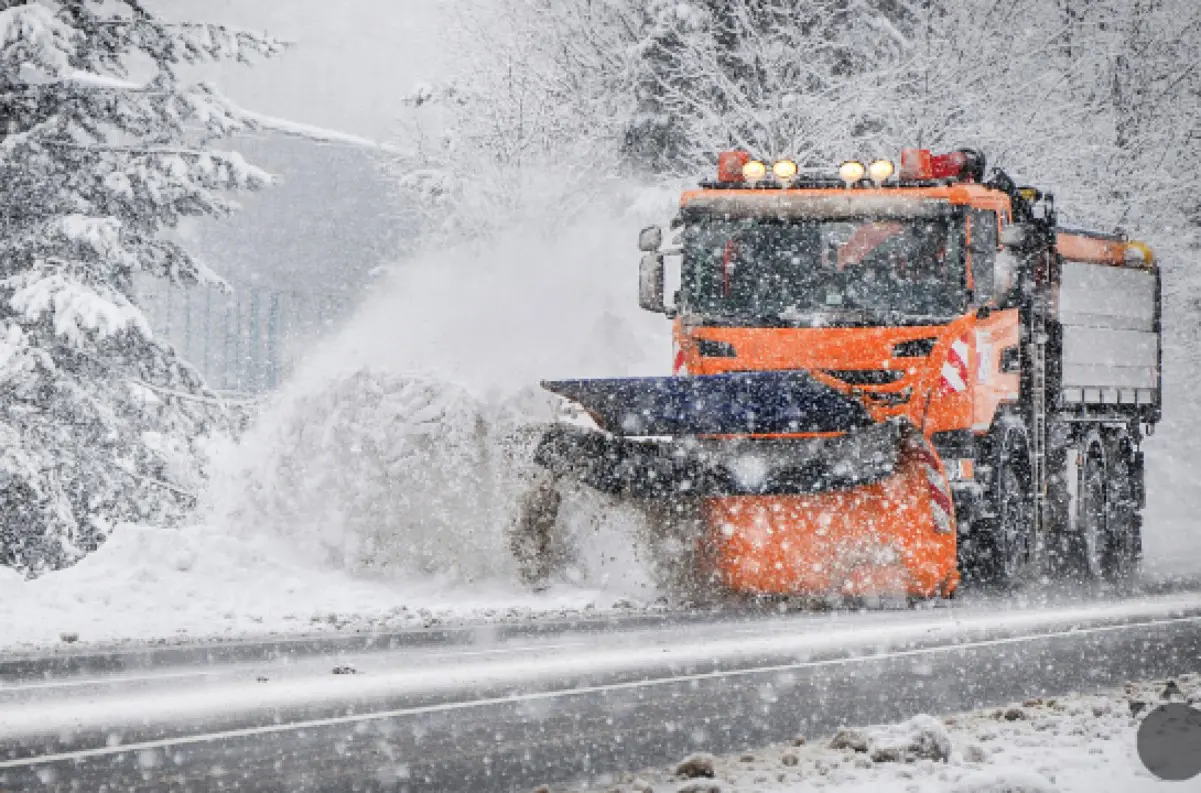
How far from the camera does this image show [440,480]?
1216 cm

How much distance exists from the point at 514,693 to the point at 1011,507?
20.5ft

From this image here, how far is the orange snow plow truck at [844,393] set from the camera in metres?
10.4

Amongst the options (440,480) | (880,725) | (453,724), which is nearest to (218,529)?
(440,480)

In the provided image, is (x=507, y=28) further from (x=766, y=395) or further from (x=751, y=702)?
(x=751, y=702)

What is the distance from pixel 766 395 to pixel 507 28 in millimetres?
17545

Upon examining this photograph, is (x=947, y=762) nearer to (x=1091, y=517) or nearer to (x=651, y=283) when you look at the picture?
(x=651, y=283)

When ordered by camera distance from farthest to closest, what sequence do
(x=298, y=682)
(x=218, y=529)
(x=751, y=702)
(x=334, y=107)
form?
(x=334, y=107) → (x=218, y=529) → (x=298, y=682) → (x=751, y=702)

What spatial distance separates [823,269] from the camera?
11352 millimetres

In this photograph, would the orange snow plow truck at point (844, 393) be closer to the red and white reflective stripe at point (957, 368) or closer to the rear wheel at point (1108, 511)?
the red and white reflective stripe at point (957, 368)

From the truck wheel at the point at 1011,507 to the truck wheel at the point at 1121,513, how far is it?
255 centimetres

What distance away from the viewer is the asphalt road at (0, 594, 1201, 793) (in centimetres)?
564

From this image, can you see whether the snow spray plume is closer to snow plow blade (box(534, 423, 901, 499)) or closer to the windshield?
snow plow blade (box(534, 423, 901, 499))

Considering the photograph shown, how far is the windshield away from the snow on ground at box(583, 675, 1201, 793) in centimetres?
478

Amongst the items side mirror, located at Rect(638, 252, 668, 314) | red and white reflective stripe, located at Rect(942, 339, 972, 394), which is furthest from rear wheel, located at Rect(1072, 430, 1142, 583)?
side mirror, located at Rect(638, 252, 668, 314)
